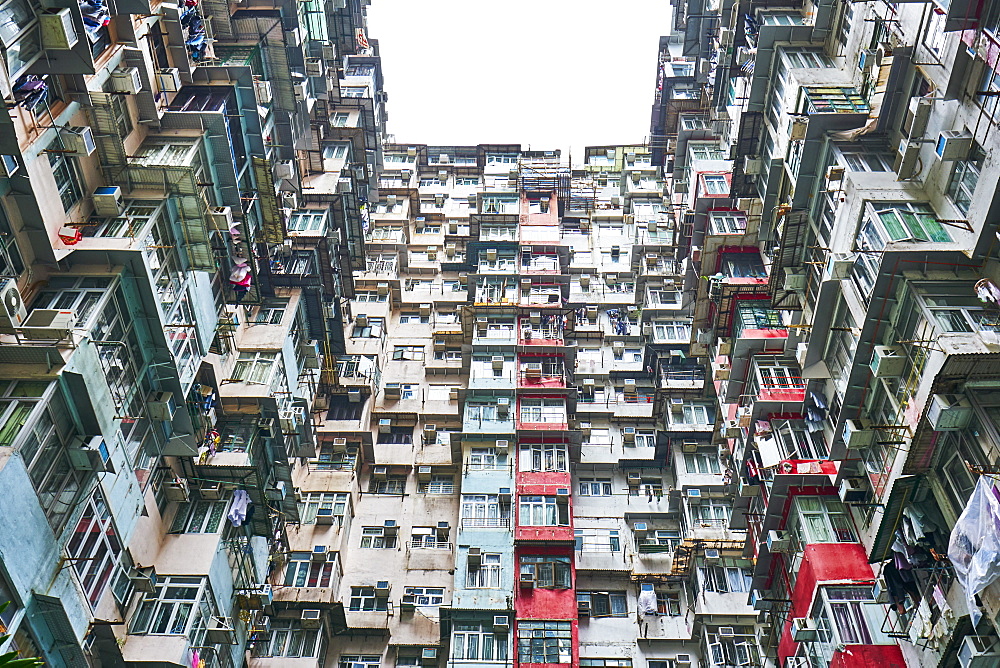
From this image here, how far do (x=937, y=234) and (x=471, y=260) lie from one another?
32326 millimetres

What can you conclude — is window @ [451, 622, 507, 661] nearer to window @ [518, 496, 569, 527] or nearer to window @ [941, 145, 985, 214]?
window @ [518, 496, 569, 527]

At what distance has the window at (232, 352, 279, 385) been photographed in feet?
125

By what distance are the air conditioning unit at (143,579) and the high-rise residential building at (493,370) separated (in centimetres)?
16

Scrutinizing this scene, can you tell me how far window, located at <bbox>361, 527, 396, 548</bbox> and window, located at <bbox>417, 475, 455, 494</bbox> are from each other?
3.19 m

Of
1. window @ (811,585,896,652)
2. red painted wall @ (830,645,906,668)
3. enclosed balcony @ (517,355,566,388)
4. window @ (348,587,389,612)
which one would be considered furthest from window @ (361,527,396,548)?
red painted wall @ (830,645,906,668)

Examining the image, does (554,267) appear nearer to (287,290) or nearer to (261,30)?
(287,290)

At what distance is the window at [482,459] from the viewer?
42.4m

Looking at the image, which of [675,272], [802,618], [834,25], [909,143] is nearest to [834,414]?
[802,618]

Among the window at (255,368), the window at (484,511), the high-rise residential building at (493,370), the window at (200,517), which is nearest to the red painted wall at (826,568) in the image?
the high-rise residential building at (493,370)

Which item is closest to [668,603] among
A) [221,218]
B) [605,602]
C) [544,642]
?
[605,602]

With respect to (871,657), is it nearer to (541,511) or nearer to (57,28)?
(541,511)

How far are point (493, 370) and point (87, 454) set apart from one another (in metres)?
23.7

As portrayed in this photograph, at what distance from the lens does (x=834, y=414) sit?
105 ft

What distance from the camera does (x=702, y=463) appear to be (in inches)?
1762
